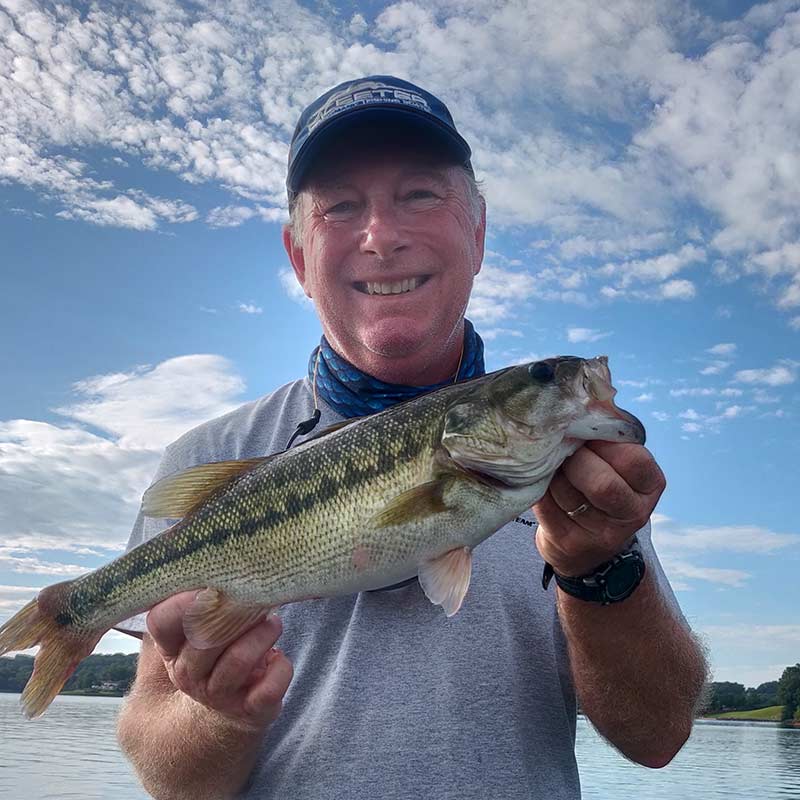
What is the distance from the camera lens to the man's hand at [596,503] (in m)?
2.91

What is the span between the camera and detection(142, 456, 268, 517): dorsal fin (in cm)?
366

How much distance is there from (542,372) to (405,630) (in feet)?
5.01

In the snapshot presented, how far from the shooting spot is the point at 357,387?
4730 millimetres

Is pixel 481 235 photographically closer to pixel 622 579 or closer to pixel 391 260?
pixel 391 260

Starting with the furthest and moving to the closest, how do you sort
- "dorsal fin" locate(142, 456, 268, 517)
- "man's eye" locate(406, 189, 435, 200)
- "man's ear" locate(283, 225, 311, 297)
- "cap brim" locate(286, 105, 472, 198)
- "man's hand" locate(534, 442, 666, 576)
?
"man's ear" locate(283, 225, 311, 297)
"man's eye" locate(406, 189, 435, 200)
"cap brim" locate(286, 105, 472, 198)
"dorsal fin" locate(142, 456, 268, 517)
"man's hand" locate(534, 442, 666, 576)

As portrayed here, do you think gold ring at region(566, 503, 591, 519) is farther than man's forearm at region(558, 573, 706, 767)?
No

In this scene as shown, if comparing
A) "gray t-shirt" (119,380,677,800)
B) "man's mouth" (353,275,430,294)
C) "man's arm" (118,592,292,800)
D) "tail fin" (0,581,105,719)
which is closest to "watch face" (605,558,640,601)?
"gray t-shirt" (119,380,677,800)

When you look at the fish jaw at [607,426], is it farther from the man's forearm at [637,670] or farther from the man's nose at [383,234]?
the man's nose at [383,234]

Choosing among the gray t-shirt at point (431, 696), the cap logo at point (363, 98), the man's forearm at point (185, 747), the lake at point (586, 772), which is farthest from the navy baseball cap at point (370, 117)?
the lake at point (586, 772)

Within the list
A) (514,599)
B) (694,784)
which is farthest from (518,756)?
(694,784)

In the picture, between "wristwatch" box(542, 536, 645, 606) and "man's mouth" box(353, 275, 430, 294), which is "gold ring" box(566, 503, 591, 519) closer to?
"wristwatch" box(542, 536, 645, 606)

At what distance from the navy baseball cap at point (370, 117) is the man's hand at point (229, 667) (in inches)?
113

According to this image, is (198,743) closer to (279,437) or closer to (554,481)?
(279,437)

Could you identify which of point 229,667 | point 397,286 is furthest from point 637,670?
point 397,286
